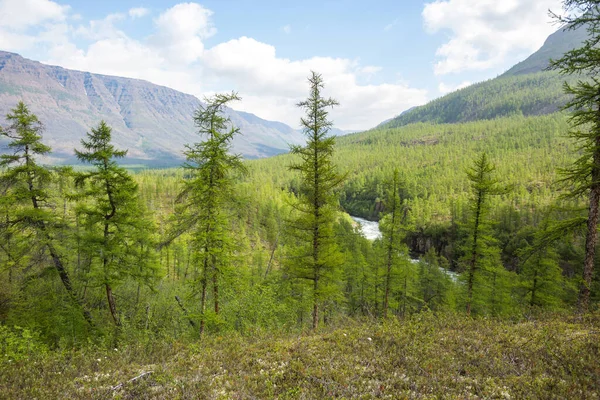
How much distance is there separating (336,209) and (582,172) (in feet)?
31.1

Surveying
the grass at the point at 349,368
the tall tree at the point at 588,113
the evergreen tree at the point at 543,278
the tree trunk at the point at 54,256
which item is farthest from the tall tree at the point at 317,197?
the evergreen tree at the point at 543,278

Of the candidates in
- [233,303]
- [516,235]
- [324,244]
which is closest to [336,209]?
[324,244]

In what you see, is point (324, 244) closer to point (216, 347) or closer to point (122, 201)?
point (216, 347)

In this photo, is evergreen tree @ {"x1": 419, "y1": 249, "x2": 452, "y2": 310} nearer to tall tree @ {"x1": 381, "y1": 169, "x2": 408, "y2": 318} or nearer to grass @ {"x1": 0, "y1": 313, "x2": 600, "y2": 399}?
tall tree @ {"x1": 381, "y1": 169, "x2": 408, "y2": 318}

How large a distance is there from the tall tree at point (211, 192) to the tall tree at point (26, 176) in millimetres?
6448

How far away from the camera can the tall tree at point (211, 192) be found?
11969 millimetres

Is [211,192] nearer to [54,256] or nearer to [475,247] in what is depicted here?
[54,256]

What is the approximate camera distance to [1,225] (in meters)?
12.8

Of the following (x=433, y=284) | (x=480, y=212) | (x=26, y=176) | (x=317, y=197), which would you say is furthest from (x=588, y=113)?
(x=433, y=284)

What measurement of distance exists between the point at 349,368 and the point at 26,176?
52.7 feet

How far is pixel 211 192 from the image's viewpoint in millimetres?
12133

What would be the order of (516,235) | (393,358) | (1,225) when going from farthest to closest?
(516,235)
(1,225)
(393,358)

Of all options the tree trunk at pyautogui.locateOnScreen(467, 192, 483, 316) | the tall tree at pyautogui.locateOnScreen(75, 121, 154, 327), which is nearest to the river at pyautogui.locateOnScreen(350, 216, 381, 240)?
the tree trunk at pyautogui.locateOnScreen(467, 192, 483, 316)

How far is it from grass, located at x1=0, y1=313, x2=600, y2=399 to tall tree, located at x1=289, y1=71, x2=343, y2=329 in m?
6.99
